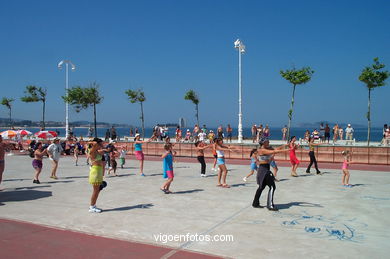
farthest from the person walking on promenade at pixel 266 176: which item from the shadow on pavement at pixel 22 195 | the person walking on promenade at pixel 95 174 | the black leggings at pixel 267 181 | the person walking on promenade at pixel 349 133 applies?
the person walking on promenade at pixel 349 133

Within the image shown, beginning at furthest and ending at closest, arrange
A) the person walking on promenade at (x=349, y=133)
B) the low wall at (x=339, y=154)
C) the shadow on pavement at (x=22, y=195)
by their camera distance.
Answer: the person walking on promenade at (x=349, y=133), the low wall at (x=339, y=154), the shadow on pavement at (x=22, y=195)

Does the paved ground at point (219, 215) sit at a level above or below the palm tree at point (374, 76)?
below

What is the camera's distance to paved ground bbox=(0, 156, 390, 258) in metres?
5.67

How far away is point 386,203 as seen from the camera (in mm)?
8812

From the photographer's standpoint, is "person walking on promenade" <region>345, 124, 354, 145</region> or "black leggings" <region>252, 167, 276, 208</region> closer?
"black leggings" <region>252, 167, 276, 208</region>

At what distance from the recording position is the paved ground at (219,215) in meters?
5.67

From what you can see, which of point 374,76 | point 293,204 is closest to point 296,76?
point 374,76

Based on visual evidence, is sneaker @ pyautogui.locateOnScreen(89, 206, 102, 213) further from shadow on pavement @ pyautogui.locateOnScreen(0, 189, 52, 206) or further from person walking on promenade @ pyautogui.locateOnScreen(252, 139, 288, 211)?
person walking on promenade @ pyautogui.locateOnScreen(252, 139, 288, 211)

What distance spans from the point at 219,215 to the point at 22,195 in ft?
20.1

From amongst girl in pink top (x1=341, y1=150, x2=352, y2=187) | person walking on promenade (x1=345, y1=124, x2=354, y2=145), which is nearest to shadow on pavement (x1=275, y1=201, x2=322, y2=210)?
girl in pink top (x1=341, y1=150, x2=352, y2=187)

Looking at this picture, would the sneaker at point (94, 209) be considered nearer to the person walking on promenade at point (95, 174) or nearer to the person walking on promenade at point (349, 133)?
the person walking on promenade at point (95, 174)

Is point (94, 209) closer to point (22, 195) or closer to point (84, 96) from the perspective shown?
point (22, 195)

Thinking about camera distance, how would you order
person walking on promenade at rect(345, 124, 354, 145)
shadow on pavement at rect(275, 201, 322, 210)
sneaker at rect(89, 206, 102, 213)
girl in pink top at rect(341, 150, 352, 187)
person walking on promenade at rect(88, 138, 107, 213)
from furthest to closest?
1. person walking on promenade at rect(345, 124, 354, 145)
2. girl in pink top at rect(341, 150, 352, 187)
3. shadow on pavement at rect(275, 201, 322, 210)
4. sneaker at rect(89, 206, 102, 213)
5. person walking on promenade at rect(88, 138, 107, 213)

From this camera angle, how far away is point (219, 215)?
766 cm
